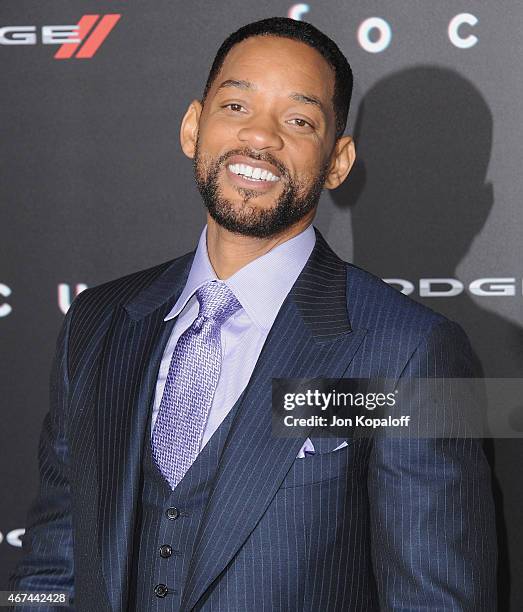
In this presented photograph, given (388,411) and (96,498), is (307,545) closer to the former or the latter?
(388,411)

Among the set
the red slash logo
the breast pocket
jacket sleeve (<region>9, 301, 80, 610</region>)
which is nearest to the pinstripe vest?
the breast pocket

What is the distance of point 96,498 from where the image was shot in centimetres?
160

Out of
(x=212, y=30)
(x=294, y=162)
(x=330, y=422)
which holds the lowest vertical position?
(x=330, y=422)

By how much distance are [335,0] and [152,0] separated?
1.60 ft

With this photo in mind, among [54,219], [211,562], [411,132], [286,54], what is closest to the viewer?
[211,562]

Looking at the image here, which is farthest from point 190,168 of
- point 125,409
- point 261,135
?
point 125,409

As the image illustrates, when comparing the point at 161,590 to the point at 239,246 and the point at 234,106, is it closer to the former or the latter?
the point at 239,246

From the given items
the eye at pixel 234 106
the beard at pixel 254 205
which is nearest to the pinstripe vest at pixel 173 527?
the beard at pixel 254 205

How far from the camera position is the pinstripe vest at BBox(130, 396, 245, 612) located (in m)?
1.50

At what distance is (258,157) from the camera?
5.37 ft

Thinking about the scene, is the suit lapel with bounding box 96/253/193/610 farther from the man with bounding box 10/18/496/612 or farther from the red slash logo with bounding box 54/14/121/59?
the red slash logo with bounding box 54/14/121/59

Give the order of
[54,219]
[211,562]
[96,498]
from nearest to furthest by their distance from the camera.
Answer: [211,562]
[96,498]
[54,219]

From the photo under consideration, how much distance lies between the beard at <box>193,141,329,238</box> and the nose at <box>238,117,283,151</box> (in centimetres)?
2

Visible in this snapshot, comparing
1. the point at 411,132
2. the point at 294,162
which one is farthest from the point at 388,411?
the point at 411,132
